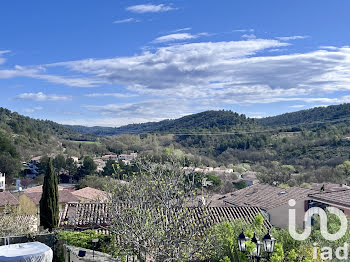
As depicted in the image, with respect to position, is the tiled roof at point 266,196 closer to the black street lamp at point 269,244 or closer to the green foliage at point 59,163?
the black street lamp at point 269,244

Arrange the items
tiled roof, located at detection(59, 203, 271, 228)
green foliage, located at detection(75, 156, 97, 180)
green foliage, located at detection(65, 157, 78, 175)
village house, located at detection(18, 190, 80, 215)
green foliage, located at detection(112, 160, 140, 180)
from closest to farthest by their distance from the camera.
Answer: green foliage, located at detection(112, 160, 140, 180) → tiled roof, located at detection(59, 203, 271, 228) → village house, located at detection(18, 190, 80, 215) → green foliage, located at detection(75, 156, 97, 180) → green foliage, located at detection(65, 157, 78, 175)

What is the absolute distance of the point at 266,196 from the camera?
23422 millimetres

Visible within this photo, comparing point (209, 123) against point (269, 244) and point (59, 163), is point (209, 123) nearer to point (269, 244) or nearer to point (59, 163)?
point (59, 163)

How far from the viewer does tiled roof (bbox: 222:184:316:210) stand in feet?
67.5

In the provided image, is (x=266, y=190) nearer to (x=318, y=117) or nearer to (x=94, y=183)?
(x=94, y=183)

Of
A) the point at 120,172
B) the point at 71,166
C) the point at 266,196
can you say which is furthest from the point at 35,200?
the point at 120,172

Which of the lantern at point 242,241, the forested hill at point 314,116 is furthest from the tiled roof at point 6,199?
the forested hill at point 314,116

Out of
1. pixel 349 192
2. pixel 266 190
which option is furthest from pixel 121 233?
pixel 266 190

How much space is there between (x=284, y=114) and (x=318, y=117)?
12452 mm

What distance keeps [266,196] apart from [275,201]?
2428 millimetres

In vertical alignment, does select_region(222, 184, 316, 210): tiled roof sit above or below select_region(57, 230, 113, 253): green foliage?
below

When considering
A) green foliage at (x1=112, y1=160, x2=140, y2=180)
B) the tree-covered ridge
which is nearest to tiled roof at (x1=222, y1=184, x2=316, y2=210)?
green foliage at (x1=112, y1=160, x2=140, y2=180)

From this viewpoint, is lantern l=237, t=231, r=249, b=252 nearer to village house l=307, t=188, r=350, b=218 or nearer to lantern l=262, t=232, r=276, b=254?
lantern l=262, t=232, r=276, b=254

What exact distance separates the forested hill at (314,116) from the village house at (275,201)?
1683 inches
